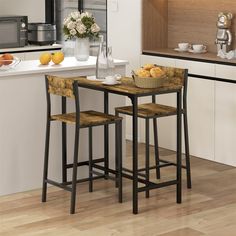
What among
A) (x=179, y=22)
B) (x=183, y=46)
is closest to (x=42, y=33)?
(x=179, y=22)

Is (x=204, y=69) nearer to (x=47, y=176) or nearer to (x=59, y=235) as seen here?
(x=47, y=176)

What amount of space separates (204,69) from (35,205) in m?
1.97

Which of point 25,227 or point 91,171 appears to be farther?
point 91,171

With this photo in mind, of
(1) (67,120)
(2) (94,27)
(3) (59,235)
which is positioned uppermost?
(2) (94,27)

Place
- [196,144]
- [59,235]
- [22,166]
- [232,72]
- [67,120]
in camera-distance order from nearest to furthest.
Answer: [59,235], [67,120], [22,166], [232,72], [196,144]

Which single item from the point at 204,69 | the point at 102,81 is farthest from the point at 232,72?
the point at 102,81

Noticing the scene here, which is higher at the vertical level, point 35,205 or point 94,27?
point 94,27

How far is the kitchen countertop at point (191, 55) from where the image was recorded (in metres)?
6.30

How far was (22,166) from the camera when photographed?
5.55m

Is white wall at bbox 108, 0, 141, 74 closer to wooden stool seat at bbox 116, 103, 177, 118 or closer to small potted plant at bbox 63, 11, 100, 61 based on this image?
small potted plant at bbox 63, 11, 100, 61

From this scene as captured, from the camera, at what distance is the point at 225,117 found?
6312 millimetres

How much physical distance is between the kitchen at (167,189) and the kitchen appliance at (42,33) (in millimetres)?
967

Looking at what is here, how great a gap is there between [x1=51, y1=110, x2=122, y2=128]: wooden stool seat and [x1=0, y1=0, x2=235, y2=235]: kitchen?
14.7 inches

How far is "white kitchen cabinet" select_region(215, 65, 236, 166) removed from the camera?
6.22m
